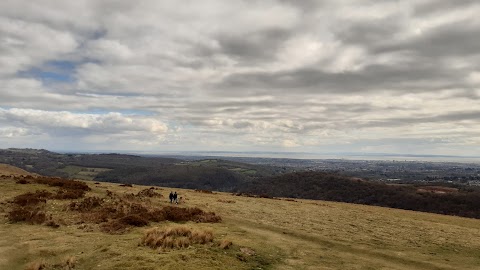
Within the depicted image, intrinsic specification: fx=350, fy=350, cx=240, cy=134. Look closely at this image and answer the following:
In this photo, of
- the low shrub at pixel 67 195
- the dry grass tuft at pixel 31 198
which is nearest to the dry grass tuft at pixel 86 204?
the low shrub at pixel 67 195

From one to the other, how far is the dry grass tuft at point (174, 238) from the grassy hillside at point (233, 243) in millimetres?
207

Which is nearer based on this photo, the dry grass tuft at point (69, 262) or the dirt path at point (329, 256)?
the dry grass tuft at point (69, 262)

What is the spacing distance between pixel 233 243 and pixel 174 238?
3844mm

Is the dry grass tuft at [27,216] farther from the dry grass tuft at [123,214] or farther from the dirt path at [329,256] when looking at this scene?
the dirt path at [329,256]

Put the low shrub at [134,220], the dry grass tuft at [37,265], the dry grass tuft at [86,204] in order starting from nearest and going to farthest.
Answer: the dry grass tuft at [37,265] → the low shrub at [134,220] → the dry grass tuft at [86,204]

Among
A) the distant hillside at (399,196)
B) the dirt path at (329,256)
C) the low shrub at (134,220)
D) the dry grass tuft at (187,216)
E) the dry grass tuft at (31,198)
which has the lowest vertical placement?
the distant hillside at (399,196)

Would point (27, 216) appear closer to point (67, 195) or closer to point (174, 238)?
point (67, 195)

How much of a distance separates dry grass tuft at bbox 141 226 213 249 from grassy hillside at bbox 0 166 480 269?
0.21 m

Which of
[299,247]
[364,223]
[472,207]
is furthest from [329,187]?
[299,247]

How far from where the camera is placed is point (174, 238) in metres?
22.7

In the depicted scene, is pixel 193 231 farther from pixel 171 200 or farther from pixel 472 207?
pixel 472 207

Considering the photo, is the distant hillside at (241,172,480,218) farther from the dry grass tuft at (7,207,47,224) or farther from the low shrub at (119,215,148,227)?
the dry grass tuft at (7,207,47,224)

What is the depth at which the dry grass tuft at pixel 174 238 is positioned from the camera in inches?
839

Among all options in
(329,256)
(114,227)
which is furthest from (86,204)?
(329,256)
